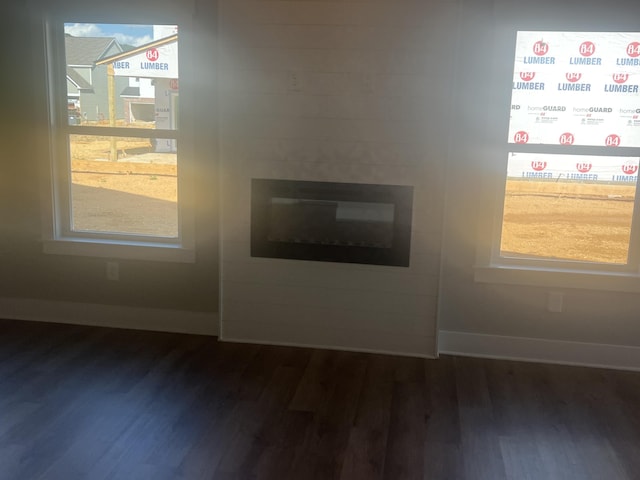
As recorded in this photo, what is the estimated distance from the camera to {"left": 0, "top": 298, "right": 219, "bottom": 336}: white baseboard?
4.13 meters

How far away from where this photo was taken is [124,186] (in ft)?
13.5

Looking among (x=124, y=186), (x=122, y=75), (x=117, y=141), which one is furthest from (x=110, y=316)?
(x=122, y=75)

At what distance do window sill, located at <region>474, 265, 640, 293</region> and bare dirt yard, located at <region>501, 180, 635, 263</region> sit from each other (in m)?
0.11

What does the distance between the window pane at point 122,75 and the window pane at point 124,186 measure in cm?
15

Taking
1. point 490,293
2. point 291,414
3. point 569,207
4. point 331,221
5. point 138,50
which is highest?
point 138,50

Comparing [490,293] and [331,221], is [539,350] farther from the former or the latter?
[331,221]

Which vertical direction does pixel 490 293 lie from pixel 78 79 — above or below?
below

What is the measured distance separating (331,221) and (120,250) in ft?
4.76

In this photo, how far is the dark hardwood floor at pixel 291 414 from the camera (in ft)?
8.54

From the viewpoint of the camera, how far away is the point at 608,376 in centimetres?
360

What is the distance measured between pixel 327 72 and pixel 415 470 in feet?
7.45

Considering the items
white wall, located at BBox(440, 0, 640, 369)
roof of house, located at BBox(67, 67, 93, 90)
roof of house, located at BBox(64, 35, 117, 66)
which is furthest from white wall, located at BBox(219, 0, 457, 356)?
roof of house, located at BBox(67, 67, 93, 90)

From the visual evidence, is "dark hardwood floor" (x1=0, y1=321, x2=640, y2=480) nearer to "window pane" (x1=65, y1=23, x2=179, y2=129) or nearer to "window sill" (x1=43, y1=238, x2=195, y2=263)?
"window sill" (x1=43, y1=238, x2=195, y2=263)

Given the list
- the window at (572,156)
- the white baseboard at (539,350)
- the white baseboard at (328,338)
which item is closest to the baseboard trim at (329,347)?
the white baseboard at (328,338)
